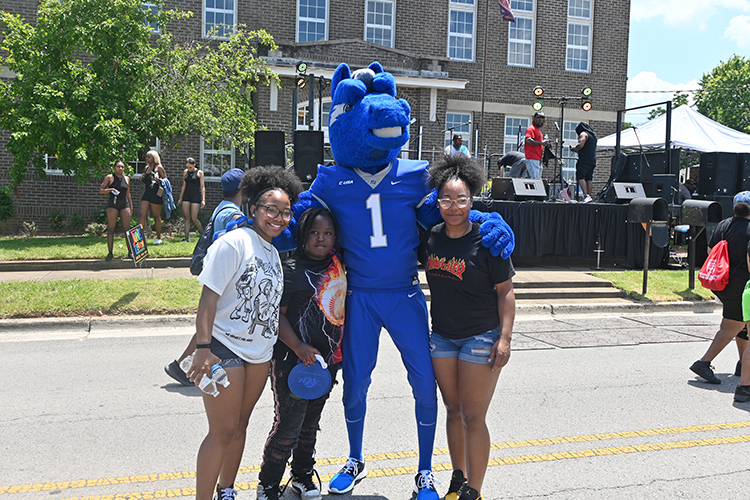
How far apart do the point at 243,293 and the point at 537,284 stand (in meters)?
8.82

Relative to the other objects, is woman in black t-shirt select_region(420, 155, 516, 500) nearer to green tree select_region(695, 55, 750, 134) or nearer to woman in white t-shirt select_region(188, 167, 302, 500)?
woman in white t-shirt select_region(188, 167, 302, 500)

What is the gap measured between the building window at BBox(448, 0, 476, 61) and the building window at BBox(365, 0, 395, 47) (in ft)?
6.83

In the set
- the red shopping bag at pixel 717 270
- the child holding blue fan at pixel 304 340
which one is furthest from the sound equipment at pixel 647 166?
the child holding blue fan at pixel 304 340

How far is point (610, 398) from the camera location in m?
5.55

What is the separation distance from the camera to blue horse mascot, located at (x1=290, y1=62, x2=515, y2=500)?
11.9ft

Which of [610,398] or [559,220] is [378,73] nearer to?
[610,398]

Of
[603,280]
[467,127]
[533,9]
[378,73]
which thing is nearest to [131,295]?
[378,73]

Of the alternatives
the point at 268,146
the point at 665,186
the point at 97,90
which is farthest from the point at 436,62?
the point at 268,146

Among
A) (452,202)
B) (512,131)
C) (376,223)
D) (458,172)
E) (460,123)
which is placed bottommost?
(376,223)

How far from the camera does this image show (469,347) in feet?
11.1

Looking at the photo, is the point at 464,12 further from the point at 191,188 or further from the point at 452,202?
the point at 452,202

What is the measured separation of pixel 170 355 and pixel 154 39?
1358cm

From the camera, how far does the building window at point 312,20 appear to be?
1917cm

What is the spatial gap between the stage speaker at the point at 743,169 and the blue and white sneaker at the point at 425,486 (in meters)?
14.4
